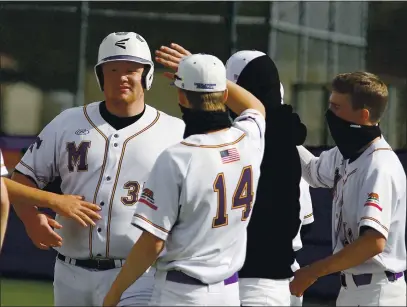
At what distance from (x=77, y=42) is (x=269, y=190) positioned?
268 inches

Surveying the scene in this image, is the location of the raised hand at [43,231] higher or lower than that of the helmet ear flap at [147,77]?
lower

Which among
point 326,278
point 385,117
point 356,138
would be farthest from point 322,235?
point 356,138

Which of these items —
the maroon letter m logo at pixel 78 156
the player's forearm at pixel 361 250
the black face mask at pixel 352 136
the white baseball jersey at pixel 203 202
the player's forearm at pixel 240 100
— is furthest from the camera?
the maroon letter m logo at pixel 78 156

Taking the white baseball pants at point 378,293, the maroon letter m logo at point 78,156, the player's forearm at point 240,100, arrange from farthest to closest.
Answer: the maroon letter m logo at point 78,156, the white baseball pants at point 378,293, the player's forearm at point 240,100

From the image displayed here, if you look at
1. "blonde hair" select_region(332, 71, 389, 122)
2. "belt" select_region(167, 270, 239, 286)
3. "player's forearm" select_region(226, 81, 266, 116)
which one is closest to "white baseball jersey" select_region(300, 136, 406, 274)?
"blonde hair" select_region(332, 71, 389, 122)

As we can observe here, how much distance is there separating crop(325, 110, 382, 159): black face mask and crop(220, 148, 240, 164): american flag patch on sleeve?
38.2 inches

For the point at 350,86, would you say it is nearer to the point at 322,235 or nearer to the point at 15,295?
the point at 322,235

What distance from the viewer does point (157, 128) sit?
16.8 ft

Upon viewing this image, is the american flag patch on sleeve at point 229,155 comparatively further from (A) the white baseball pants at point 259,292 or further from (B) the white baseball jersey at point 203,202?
(A) the white baseball pants at point 259,292

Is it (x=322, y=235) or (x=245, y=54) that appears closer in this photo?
(x=245, y=54)

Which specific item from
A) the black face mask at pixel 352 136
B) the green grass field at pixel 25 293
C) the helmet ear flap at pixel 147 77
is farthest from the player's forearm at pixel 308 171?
the green grass field at pixel 25 293

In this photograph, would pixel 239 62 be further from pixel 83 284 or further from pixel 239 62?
pixel 83 284

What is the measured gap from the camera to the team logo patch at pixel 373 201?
15.0 ft

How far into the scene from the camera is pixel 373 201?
4.59 m
